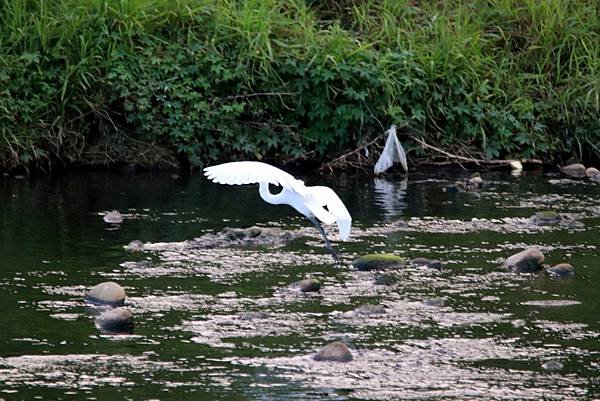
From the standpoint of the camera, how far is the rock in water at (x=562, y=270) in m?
9.00

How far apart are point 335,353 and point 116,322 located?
4.47 ft

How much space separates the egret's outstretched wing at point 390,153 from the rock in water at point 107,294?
6.19 m

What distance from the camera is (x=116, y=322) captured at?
7.47 meters


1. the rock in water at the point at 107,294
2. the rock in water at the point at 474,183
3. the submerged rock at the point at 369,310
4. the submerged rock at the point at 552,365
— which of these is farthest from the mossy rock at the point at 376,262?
the rock in water at the point at 474,183

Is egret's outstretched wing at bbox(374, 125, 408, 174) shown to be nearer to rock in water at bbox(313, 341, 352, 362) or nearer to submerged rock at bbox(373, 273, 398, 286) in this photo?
submerged rock at bbox(373, 273, 398, 286)

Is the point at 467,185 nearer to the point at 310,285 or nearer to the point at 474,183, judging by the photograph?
the point at 474,183

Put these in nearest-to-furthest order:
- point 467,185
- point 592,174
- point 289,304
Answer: point 289,304, point 467,185, point 592,174

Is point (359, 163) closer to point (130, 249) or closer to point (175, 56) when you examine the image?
point (175, 56)

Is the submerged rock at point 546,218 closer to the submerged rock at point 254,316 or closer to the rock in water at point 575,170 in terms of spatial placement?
the rock in water at point 575,170

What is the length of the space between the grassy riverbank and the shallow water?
138 centimetres

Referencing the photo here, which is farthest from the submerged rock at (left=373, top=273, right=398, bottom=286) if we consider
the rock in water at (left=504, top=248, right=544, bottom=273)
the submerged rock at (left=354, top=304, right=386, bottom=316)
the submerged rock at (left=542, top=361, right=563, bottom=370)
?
the submerged rock at (left=542, top=361, right=563, bottom=370)

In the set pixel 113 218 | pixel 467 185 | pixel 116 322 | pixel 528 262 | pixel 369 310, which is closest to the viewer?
pixel 116 322

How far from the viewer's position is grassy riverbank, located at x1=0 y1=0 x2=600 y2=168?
13.5 metres

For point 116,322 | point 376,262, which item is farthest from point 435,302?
point 116,322
